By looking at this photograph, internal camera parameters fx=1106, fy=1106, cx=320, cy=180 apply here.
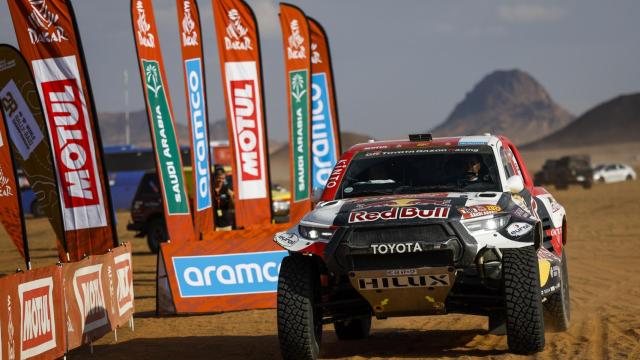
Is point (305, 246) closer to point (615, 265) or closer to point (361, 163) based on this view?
point (361, 163)

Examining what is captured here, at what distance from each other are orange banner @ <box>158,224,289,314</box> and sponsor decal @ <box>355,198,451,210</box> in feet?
17.7

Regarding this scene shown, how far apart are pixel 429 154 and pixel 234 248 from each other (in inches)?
196

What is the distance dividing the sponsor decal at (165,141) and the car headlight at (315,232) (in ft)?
22.2

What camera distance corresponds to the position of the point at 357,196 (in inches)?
398

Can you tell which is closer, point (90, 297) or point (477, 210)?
point (477, 210)

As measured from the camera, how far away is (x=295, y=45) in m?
20.2

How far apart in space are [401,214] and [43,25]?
18.6 feet

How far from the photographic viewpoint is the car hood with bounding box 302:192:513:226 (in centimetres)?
884

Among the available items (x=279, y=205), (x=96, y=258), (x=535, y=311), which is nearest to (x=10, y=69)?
(x=96, y=258)

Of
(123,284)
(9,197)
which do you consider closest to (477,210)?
(9,197)

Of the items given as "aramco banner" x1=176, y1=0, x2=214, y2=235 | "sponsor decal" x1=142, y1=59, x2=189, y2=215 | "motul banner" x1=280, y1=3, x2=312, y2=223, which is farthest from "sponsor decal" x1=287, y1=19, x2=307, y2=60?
"sponsor decal" x1=142, y1=59, x2=189, y2=215

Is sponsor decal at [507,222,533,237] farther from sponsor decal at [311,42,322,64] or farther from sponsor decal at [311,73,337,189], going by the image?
sponsor decal at [311,42,322,64]

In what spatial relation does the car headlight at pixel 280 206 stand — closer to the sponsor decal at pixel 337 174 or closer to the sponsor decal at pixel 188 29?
the sponsor decal at pixel 188 29

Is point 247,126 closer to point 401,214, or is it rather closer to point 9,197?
point 9,197
